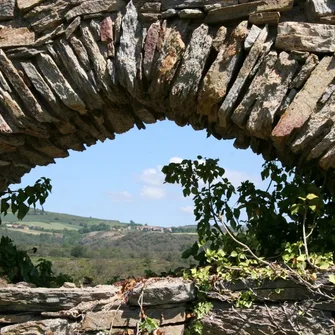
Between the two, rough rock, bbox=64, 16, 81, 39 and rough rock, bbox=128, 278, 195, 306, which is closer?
rough rock, bbox=128, 278, 195, 306

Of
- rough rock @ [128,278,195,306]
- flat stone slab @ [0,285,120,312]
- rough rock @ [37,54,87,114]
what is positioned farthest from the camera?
rough rock @ [37,54,87,114]

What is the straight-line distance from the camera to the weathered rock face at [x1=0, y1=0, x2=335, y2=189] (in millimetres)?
2951

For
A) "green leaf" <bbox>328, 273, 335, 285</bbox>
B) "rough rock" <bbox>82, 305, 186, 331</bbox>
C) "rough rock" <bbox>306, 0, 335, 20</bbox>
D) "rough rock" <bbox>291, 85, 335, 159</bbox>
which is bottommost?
"rough rock" <bbox>82, 305, 186, 331</bbox>

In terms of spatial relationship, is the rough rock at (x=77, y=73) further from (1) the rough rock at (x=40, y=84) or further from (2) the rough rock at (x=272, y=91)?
(2) the rough rock at (x=272, y=91)

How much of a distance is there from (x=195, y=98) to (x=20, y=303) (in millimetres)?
1537

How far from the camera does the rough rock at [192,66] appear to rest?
10.2 feet

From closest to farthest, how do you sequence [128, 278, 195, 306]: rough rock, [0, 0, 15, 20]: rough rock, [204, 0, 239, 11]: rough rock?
[128, 278, 195, 306]: rough rock < [204, 0, 239, 11]: rough rock < [0, 0, 15, 20]: rough rock

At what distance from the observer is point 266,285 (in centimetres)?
292

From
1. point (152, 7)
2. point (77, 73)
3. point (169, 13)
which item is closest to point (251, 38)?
point (169, 13)

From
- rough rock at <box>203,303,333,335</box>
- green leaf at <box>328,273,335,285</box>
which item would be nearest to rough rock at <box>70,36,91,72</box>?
rough rock at <box>203,303,333,335</box>

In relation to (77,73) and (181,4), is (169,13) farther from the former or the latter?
(77,73)

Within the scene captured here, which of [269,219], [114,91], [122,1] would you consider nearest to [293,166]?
[269,219]

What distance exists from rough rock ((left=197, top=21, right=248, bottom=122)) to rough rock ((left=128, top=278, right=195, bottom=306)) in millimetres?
1011

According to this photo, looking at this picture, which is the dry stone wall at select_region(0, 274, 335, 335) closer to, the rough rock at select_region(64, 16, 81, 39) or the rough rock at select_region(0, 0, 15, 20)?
the rough rock at select_region(64, 16, 81, 39)
